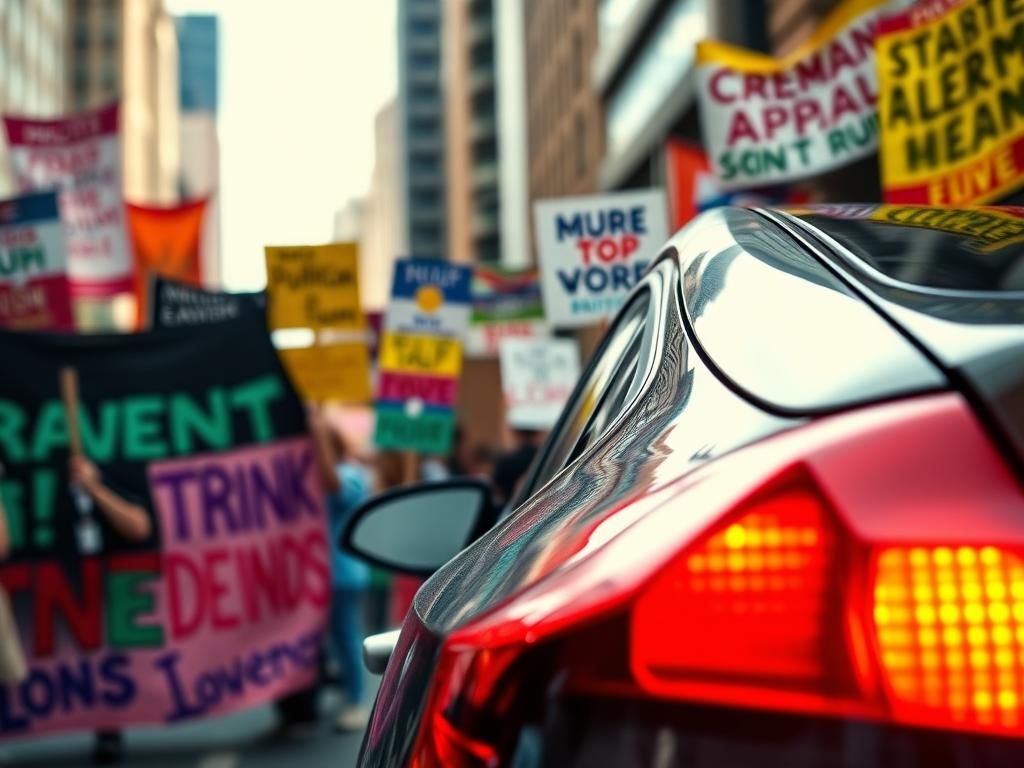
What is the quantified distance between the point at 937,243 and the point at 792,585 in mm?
561

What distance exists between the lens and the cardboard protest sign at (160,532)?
7352 millimetres

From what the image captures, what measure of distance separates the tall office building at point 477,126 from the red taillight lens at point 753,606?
83.7 meters

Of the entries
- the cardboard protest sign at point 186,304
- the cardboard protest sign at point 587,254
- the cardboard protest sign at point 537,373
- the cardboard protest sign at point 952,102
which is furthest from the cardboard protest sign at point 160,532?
the cardboard protest sign at point 537,373

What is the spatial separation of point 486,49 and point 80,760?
266 feet

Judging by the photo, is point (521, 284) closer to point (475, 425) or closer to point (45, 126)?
point (45, 126)

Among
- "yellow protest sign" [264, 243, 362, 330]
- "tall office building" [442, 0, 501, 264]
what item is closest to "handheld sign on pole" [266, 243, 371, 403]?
"yellow protest sign" [264, 243, 362, 330]

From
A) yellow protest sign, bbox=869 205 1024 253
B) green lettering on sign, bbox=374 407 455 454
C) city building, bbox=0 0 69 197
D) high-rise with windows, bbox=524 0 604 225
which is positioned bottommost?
green lettering on sign, bbox=374 407 455 454

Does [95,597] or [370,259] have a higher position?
[370,259]

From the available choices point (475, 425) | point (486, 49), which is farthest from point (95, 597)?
point (486, 49)

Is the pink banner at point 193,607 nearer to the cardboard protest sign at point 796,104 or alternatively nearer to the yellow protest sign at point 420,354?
the cardboard protest sign at point 796,104

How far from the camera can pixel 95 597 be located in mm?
7418

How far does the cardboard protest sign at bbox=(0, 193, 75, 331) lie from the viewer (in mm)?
10492

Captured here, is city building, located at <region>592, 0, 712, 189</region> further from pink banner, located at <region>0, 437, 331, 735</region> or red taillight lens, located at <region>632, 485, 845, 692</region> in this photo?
red taillight lens, located at <region>632, 485, 845, 692</region>

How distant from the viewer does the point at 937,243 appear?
1390 millimetres
